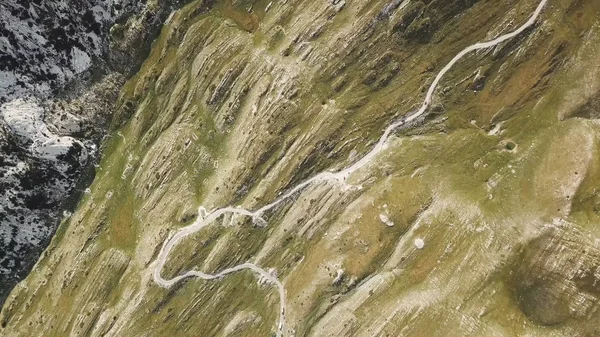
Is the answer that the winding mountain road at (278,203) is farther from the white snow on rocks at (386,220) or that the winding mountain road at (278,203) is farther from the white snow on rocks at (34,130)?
the white snow on rocks at (34,130)

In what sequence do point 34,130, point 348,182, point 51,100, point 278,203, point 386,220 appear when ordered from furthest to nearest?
point 51,100
point 34,130
point 278,203
point 348,182
point 386,220

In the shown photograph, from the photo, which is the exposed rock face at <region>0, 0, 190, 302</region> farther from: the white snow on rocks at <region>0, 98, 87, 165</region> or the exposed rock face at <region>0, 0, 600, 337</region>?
the exposed rock face at <region>0, 0, 600, 337</region>

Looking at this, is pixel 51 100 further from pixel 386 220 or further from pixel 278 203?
pixel 386 220

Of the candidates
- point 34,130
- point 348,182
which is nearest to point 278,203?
point 348,182

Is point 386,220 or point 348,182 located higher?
point 348,182

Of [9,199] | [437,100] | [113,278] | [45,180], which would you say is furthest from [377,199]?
[9,199]

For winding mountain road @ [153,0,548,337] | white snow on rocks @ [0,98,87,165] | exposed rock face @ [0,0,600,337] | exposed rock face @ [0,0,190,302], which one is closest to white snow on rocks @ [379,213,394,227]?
exposed rock face @ [0,0,600,337]
